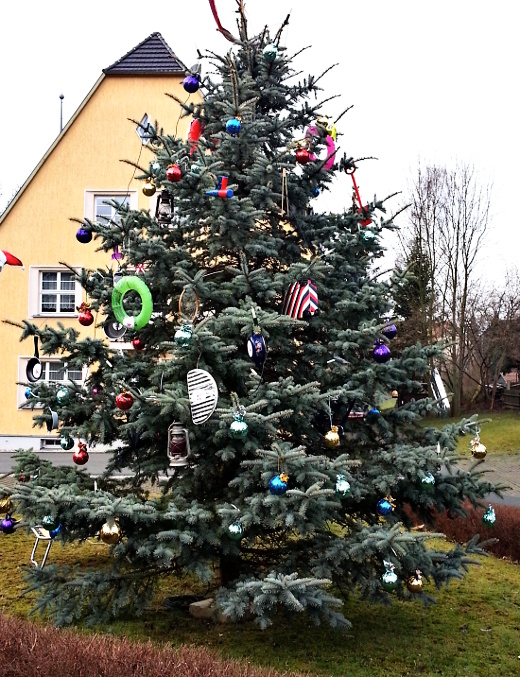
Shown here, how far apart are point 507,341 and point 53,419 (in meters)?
29.2

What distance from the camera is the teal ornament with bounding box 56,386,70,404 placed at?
6.01 metres

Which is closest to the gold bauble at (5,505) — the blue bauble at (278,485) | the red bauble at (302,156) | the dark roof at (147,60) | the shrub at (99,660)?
the shrub at (99,660)

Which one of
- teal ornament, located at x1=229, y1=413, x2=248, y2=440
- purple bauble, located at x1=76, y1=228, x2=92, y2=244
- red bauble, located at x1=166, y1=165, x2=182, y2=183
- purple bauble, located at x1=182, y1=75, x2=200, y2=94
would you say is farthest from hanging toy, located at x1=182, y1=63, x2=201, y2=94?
teal ornament, located at x1=229, y1=413, x2=248, y2=440

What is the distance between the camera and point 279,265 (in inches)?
264

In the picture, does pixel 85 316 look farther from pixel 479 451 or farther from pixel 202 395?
pixel 479 451

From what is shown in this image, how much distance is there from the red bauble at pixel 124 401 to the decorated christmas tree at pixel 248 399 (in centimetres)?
2

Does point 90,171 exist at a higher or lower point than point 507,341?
higher

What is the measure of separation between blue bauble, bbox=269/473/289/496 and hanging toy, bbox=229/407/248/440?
388 millimetres


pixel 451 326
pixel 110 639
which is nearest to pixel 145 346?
pixel 110 639

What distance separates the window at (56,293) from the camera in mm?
21609

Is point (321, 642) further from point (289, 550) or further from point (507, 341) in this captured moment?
point (507, 341)

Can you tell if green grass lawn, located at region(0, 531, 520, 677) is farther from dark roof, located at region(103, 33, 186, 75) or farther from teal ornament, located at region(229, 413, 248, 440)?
dark roof, located at region(103, 33, 186, 75)

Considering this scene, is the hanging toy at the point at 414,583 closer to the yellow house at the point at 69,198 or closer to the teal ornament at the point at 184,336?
the teal ornament at the point at 184,336

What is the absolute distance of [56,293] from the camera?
21.6 meters
